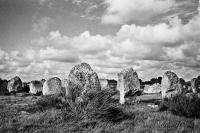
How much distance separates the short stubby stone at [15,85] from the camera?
3419cm

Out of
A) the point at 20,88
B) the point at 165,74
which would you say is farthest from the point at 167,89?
the point at 20,88

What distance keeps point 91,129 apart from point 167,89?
14.7 m

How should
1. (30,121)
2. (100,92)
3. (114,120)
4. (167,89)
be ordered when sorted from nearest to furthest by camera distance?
A: (30,121)
(114,120)
(100,92)
(167,89)

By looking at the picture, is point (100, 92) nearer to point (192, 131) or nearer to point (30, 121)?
point (30, 121)

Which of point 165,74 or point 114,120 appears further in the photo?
point 165,74

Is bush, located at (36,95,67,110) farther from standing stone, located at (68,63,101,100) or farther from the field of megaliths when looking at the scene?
standing stone, located at (68,63,101,100)

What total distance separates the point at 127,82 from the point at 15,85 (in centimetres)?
2319

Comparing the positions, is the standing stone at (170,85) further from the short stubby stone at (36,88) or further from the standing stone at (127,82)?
the short stubby stone at (36,88)

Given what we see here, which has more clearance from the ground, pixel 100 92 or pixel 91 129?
pixel 100 92

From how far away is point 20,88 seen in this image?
35.3m

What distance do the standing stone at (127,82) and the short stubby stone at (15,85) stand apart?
876 inches

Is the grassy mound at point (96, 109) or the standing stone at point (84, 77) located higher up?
the standing stone at point (84, 77)

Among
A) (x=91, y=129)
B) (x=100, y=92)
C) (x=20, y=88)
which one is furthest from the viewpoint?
(x=20, y=88)

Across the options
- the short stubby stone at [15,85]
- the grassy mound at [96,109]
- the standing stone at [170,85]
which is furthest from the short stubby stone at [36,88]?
the grassy mound at [96,109]
